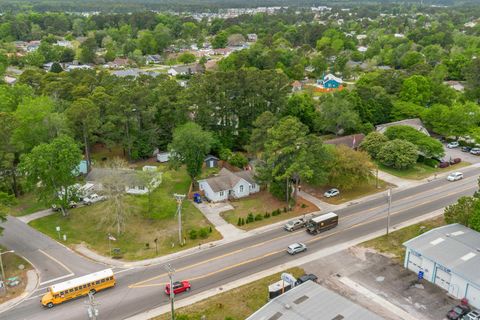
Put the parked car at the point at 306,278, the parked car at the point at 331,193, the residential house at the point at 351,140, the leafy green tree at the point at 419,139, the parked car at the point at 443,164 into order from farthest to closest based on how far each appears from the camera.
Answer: the residential house at the point at 351,140
the parked car at the point at 443,164
the leafy green tree at the point at 419,139
the parked car at the point at 331,193
the parked car at the point at 306,278

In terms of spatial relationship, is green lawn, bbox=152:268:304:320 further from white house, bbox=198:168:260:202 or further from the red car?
white house, bbox=198:168:260:202

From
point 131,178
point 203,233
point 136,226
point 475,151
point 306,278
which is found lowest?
point 475,151

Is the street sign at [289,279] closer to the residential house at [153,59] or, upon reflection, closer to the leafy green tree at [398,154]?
the leafy green tree at [398,154]

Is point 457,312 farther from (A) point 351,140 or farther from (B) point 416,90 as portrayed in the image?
(B) point 416,90

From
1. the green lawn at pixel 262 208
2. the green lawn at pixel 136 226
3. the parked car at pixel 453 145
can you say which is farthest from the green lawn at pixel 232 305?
the parked car at pixel 453 145

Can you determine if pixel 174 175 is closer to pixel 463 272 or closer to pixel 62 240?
pixel 62 240

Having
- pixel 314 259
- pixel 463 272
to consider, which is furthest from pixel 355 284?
pixel 463 272

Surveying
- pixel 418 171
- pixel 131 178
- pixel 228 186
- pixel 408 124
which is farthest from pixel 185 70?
pixel 131 178
